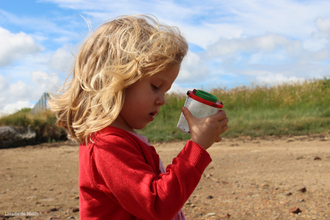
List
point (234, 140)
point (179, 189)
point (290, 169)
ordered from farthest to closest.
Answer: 1. point (234, 140)
2. point (290, 169)
3. point (179, 189)

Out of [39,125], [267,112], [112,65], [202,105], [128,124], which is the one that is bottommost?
[39,125]

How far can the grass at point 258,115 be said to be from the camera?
7.82 meters

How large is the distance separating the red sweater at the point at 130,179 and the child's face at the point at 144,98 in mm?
94

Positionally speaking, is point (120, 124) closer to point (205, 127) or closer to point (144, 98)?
point (144, 98)

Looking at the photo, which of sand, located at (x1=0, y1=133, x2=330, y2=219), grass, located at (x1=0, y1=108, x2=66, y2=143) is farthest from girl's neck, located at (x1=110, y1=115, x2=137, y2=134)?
grass, located at (x1=0, y1=108, x2=66, y2=143)

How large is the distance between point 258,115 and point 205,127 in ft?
27.0

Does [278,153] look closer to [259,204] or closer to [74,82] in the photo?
[259,204]

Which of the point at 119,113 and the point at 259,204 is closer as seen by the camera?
the point at 119,113

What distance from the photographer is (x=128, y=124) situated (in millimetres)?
1562

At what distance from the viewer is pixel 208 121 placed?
1.47 metres

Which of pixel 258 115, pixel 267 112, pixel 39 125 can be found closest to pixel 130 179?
pixel 39 125

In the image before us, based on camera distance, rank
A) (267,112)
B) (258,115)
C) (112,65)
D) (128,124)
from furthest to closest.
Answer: (267,112)
(258,115)
(128,124)
(112,65)

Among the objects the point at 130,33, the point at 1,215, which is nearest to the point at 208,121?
the point at 130,33

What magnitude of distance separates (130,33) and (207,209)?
6.70 ft
